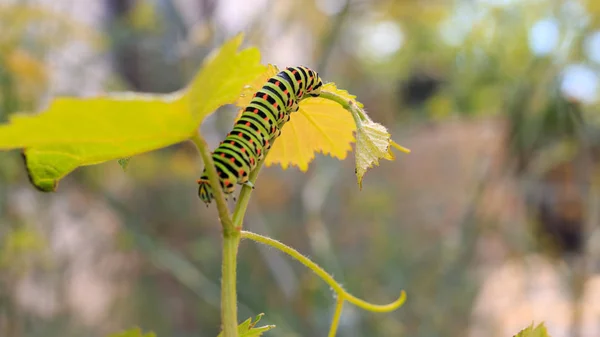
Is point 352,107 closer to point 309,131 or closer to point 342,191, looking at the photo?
point 309,131

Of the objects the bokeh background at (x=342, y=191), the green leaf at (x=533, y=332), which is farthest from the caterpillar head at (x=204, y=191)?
the bokeh background at (x=342, y=191)

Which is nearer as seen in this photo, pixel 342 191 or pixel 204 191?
pixel 204 191

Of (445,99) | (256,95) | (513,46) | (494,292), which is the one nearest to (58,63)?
(445,99)

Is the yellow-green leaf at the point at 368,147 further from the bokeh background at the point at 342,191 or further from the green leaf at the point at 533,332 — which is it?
the bokeh background at the point at 342,191

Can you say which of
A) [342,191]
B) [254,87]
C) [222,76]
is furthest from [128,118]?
[342,191]

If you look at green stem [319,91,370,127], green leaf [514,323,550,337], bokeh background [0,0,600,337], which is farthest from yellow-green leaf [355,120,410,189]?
bokeh background [0,0,600,337]

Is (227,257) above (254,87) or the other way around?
the other way around

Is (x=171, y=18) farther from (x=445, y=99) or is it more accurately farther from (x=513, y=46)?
(x=513, y=46)
